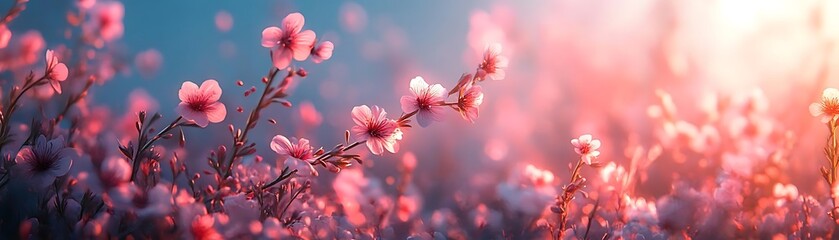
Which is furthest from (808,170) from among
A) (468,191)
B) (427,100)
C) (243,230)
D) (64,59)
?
(64,59)

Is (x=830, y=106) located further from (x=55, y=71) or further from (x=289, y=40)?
(x=55, y=71)

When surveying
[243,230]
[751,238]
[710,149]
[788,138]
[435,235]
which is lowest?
[243,230]

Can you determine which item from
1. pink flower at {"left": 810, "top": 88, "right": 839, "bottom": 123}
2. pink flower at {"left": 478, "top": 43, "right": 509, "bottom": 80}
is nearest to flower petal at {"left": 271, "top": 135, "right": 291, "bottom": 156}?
pink flower at {"left": 478, "top": 43, "right": 509, "bottom": 80}

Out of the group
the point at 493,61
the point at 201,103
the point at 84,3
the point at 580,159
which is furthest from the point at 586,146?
the point at 84,3

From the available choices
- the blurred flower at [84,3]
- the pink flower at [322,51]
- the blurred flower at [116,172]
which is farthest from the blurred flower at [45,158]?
the blurred flower at [84,3]

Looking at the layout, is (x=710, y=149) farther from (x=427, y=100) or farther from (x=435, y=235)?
(x=427, y=100)

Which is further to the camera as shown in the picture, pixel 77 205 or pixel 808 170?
pixel 808 170
